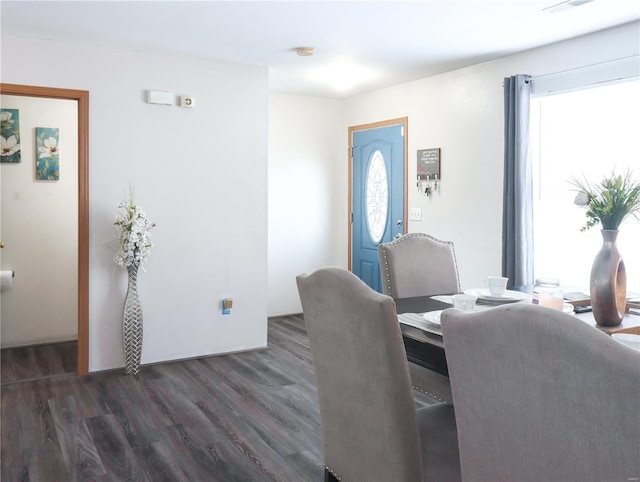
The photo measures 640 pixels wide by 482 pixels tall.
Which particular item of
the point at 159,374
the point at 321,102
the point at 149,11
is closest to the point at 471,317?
the point at 149,11

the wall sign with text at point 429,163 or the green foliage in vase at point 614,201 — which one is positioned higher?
the wall sign with text at point 429,163

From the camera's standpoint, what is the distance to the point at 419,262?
3.18 meters

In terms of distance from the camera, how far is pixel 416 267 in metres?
3.16

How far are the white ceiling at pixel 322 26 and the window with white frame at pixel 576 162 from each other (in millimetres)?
482

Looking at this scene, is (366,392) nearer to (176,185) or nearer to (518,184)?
(518,184)

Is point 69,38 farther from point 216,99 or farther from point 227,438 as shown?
point 227,438

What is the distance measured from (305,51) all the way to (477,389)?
341cm

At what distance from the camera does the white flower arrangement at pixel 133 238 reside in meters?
4.03

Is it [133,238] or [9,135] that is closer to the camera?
[133,238]

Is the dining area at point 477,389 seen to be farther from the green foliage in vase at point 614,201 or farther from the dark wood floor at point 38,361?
the dark wood floor at point 38,361

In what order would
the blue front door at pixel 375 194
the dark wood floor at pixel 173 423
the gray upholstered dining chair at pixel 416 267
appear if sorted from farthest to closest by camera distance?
the blue front door at pixel 375 194
the gray upholstered dining chair at pixel 416 267
the dark wood floor at pixel 173 423

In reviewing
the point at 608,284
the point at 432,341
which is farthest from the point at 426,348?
the point at 608,284

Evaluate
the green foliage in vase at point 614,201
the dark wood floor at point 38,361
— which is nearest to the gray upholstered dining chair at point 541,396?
the green foliage in vase at point 614,201

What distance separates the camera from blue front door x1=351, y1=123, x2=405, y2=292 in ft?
18.1
